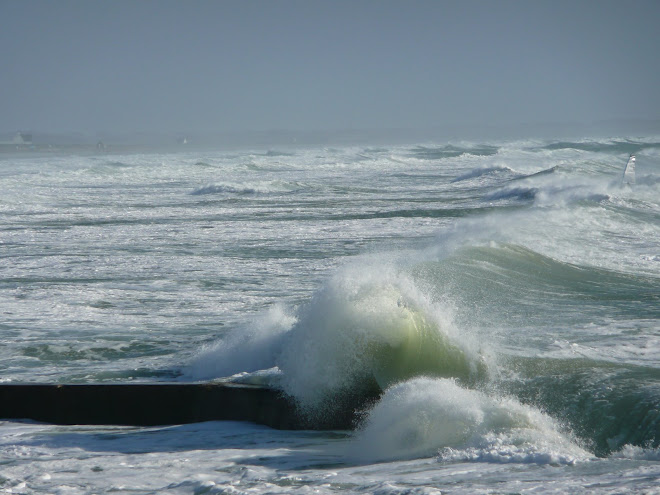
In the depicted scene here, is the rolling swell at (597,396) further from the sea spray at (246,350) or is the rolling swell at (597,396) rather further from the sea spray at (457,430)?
the sea spray at (246,350)

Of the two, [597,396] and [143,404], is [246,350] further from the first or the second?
[597,396]

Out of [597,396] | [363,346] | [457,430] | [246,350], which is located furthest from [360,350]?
[597,396]

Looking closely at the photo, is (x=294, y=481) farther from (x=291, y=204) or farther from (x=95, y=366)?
(x=291, y=204)

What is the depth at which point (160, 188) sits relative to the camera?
33.8 metres

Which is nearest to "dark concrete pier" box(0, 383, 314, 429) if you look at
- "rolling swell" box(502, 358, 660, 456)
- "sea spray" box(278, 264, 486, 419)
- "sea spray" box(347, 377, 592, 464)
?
"sea spray" box(278, 264, 486, 419)

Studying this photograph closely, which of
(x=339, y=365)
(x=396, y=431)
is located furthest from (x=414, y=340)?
(x=396, y=431)

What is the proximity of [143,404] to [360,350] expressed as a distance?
69.0 inches

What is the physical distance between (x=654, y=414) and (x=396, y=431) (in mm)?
1712

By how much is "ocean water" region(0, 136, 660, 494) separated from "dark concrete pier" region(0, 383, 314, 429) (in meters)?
0.15

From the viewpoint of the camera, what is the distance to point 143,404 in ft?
20.4

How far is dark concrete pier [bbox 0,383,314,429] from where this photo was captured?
619 cm

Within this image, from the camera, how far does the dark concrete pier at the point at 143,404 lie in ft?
20.3

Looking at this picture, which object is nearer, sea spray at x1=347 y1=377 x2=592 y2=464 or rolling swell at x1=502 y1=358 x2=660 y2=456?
sea spray at x1=347 y1=377 x2=592 y2=464

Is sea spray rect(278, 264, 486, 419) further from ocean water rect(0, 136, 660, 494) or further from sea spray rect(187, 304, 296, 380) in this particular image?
sea spray rect(187, 304, 296, 380)
